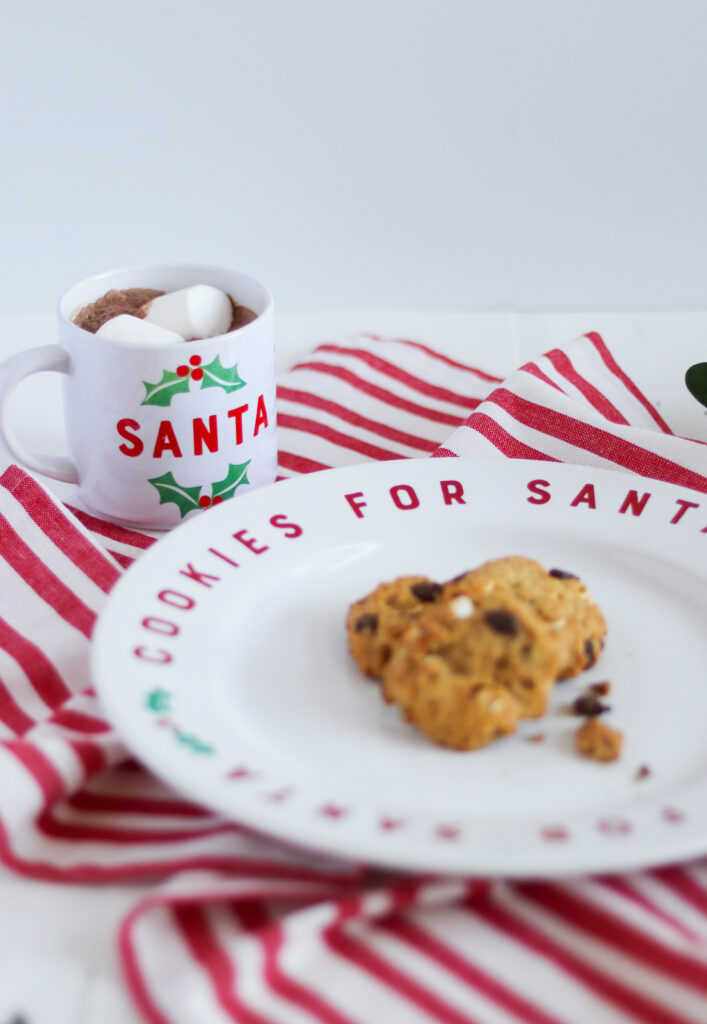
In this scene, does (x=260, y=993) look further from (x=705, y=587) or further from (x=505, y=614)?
(x=705, y=587)

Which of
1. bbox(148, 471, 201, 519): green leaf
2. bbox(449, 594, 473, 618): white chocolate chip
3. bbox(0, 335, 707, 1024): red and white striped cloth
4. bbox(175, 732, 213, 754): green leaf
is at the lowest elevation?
bbox(0, 335, 707, 1024): red and white striped cloth

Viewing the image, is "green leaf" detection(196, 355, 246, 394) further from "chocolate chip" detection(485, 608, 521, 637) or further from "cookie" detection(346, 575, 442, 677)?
"chocolate chip" detection(485, 608, 521, 637)

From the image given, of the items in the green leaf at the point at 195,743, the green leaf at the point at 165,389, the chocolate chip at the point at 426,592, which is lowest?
the green leaf at the point at 195,743

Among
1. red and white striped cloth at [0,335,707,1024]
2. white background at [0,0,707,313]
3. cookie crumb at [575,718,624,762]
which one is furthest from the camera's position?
white background at [0,0,707,313]

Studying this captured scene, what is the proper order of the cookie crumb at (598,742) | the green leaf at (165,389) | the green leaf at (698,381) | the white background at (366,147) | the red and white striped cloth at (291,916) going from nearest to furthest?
the red and white striped cloth at (291,916) < the cookie crumb at (598,742) < the green leaf at (165,389) < the green leaf at (698,381) < the white background at (366,147)

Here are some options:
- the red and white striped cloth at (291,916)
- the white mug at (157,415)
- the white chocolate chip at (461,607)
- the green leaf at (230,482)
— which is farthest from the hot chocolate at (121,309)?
the white chocolate chip at (461,607)

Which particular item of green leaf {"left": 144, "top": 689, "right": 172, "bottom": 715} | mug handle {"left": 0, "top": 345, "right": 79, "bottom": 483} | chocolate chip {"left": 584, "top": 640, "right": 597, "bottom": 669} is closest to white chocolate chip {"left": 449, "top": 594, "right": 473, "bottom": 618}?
chocolate chip {"left": 584, "top": 640, "right": 597, "bottom": 669}

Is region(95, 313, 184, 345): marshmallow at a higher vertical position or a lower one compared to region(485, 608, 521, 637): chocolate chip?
higher

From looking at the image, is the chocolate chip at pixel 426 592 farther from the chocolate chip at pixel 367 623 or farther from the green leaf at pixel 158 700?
the green leaf at pixel 158 700
